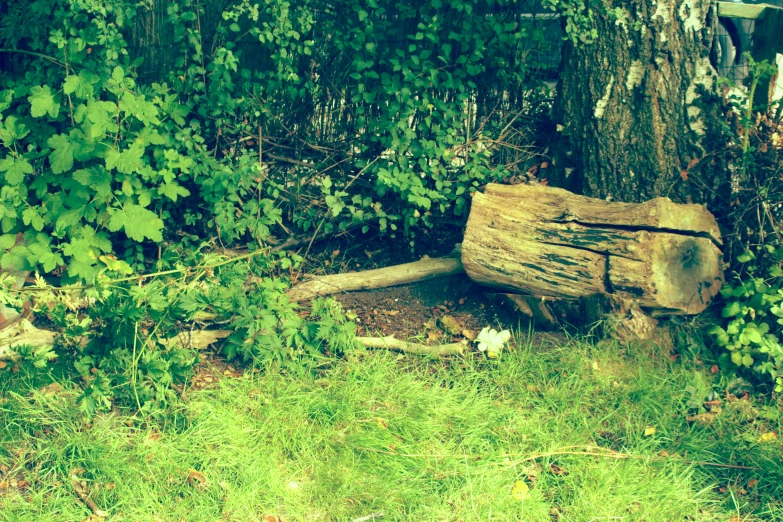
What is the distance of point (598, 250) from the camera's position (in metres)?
3.67

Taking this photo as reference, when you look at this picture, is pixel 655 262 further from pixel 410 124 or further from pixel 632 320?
pixel 410 124

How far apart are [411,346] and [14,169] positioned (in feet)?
8.33

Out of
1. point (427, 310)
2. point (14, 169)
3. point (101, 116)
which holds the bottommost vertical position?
point (427, 310)

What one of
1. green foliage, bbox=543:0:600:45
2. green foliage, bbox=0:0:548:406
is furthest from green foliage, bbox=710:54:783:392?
green foliage, bbox=0:0:548:406

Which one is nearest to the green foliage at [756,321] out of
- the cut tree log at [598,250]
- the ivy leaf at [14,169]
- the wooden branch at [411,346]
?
the cut tree log at [598,250]

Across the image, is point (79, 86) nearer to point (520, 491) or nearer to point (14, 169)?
point (14, 169)

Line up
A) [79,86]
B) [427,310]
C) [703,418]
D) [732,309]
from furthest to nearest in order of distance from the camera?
1. [427,310]
2. [79,86]
3. [732,309]
4. [703,418]

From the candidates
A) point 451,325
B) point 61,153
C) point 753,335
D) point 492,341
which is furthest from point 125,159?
point 753,335

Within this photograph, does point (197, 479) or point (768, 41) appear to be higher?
point (768, 41)

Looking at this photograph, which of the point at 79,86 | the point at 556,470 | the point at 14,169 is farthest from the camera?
the point at 14,169

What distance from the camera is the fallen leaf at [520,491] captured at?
2859mm

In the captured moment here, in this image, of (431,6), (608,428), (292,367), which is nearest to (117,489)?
(292,367)

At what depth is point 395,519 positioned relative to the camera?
2.81 metres

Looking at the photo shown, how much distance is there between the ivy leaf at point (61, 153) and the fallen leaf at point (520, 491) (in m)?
3.00
